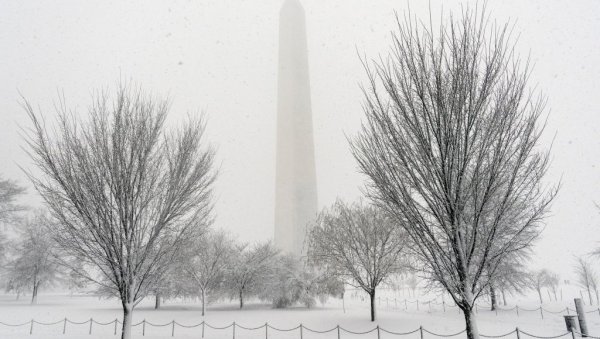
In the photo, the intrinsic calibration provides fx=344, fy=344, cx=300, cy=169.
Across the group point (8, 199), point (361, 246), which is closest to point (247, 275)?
point (361, 246)

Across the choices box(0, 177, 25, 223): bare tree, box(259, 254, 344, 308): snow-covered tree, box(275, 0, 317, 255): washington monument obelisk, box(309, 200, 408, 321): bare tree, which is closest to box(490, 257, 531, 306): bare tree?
box(309, 200, 408, 321): bare tree

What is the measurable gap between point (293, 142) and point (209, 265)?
24.8m

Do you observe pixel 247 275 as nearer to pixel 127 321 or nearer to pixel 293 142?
pixel 127 321

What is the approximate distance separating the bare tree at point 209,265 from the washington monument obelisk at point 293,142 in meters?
15.1

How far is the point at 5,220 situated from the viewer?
27750mm

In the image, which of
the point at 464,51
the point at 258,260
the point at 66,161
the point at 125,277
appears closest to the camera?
the point at 464,51

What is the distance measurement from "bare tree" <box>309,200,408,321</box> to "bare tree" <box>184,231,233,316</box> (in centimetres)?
776

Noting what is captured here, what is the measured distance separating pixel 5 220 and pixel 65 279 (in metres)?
11.4

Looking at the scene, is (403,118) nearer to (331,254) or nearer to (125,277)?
(125,277)

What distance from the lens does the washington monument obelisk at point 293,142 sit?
138 feet

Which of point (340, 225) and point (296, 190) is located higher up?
point (296, 190)

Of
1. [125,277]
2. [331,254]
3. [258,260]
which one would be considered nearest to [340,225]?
[331,254]

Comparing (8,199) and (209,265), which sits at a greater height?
(8,199)

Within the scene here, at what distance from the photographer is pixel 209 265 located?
23172 millimetres
